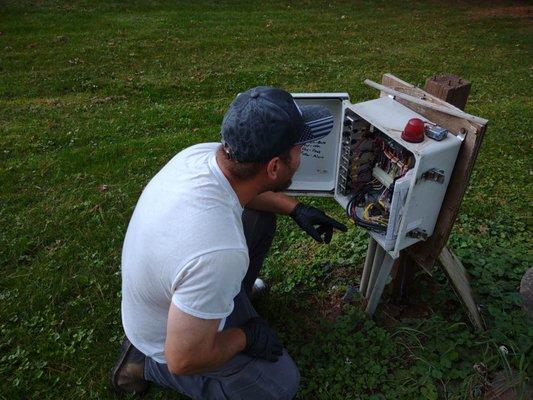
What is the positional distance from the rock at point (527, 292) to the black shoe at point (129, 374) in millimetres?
1945

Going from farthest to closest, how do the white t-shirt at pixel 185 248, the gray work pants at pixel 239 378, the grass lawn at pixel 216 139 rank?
the grass lawn at pixel 216 139
the gray work pants at pixel 239 378
the white t-shirt at pixel 185 248

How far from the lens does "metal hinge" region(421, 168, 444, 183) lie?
178 cm

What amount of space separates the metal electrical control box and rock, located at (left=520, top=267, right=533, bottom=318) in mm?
810

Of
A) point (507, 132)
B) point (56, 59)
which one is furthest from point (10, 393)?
point (56, 59)

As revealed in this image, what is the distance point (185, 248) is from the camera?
1578 millimetres

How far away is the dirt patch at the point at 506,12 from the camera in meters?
8.80

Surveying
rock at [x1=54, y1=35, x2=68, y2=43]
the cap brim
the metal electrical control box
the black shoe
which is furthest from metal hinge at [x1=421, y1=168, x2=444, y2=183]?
rock at [x1=54, y1=35, x2=68, y2=43]

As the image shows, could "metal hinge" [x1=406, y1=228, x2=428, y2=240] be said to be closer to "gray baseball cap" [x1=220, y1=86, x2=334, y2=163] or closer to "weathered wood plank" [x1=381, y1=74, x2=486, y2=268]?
"weathered wood plank" [x1=381, y1=74, x2=486, y2=268]

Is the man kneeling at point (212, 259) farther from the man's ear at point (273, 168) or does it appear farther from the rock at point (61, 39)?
the rock at point (61, 39)

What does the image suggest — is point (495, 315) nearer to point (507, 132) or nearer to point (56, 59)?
point (507, 132)

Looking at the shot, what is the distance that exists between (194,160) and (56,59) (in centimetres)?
520

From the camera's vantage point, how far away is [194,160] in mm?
1910

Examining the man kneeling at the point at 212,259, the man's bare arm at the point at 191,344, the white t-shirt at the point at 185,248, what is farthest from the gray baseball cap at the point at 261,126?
the man's bare arm at the point at 191,344

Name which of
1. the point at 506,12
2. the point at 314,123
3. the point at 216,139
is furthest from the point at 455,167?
the point at 506,12
